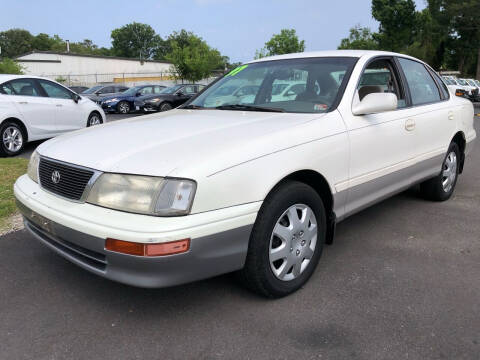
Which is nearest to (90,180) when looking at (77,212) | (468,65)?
(77,212)

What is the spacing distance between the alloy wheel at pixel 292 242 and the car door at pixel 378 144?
1.42 ft

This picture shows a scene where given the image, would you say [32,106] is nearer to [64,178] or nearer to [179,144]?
[64,178]

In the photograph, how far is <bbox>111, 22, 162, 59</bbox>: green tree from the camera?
10356 centimetres

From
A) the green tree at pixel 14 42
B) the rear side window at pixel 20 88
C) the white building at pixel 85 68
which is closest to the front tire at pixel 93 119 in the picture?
the rear side window at pixel 20 88

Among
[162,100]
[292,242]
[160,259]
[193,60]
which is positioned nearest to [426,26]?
[193,60]

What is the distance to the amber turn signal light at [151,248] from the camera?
2137 millimetres

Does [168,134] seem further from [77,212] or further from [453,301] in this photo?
[453,301]

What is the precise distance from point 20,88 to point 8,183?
10.8ft

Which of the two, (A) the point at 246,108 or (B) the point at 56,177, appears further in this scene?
(A) the point at 246,108

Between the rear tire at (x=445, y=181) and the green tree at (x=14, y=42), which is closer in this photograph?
the rear tire at (x=445, y=181)

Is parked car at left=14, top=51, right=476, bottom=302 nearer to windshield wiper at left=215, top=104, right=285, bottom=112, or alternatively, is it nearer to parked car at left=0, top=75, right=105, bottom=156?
windshield wiper at left=215, top=104, right=285, bottom=112

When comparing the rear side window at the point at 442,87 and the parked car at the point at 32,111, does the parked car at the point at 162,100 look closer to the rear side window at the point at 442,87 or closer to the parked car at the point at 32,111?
the parked car at the point at 32,111

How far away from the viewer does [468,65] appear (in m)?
52.9

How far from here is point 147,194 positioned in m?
2.22
